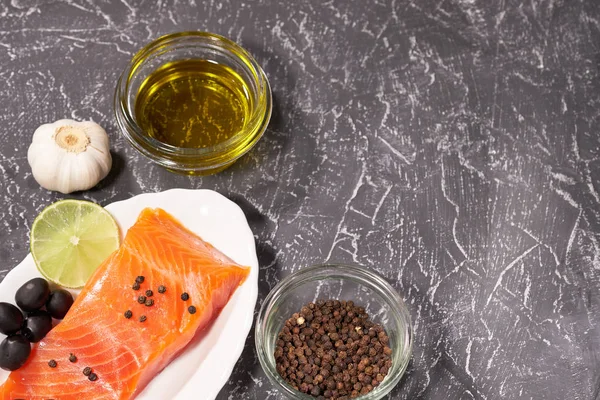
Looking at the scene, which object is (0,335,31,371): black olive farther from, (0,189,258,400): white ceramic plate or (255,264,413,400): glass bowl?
(255,264,413,400): glass bowl

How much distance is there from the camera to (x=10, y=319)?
6.84 feet

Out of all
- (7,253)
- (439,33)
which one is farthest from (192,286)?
(439,33)

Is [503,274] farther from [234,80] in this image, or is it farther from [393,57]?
[234,80]

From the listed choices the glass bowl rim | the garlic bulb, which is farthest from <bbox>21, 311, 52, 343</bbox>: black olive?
the glass bowl rim

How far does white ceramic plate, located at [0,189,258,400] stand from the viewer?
2.16 m

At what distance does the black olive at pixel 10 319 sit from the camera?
208 centimetres

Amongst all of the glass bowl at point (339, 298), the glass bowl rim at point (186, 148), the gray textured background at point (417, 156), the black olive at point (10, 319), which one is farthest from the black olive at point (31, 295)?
the glass bowl at point (339, 298)

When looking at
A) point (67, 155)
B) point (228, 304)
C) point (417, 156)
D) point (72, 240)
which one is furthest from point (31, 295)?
point (417, 156)

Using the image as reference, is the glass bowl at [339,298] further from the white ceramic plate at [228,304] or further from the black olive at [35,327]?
the black olive at [35,327]

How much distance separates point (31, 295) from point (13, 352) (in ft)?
0.48

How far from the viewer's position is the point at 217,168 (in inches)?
94.6

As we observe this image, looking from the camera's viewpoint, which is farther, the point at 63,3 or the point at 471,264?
the point at 63,3

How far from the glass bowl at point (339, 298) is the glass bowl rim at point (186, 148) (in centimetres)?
40

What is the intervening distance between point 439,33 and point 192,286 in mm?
1116
